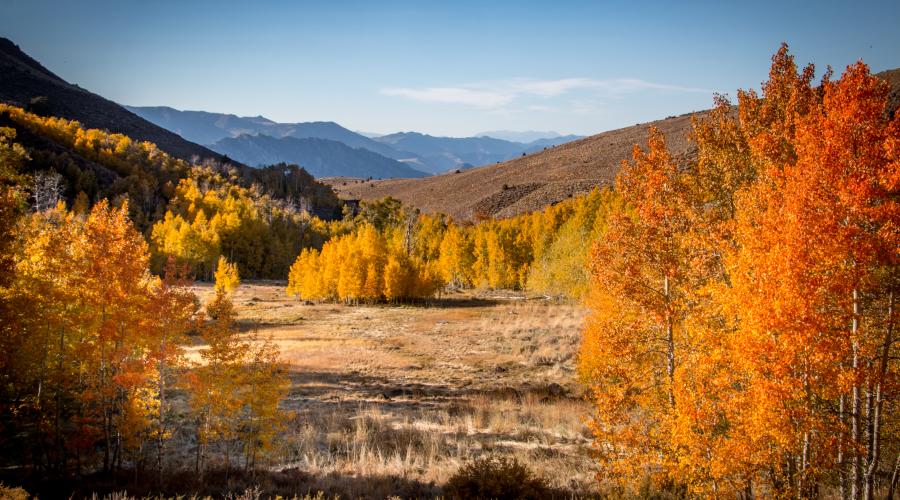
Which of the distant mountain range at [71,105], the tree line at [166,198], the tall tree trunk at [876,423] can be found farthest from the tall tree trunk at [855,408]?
the distant mountain range at [71,105]

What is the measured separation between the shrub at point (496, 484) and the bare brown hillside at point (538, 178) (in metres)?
103

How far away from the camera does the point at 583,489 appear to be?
13.5 m

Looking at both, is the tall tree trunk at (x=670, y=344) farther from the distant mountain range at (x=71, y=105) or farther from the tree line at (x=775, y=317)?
the distant mountain range at (x=71, y=105)

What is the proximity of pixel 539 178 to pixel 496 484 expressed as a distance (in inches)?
5033

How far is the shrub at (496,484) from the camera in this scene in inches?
490

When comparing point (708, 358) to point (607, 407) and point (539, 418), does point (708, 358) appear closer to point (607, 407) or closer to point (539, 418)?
point (607, 407)

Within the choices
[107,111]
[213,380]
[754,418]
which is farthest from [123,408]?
[107,111]

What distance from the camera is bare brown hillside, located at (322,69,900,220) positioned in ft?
384

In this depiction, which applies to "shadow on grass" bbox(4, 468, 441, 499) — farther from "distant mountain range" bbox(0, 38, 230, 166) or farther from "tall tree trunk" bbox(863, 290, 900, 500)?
"distant mountain range" bbox(0, 38, 230, 166)

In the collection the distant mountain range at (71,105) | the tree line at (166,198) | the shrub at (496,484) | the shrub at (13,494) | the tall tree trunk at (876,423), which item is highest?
the distant mountain range at (71,105)

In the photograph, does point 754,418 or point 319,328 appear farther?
point 319,328

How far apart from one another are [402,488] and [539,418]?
29.1 ft

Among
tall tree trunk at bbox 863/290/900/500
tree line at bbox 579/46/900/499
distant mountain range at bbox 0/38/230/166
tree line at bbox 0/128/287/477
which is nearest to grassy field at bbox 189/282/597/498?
tree line at bbox 0/128/287/477

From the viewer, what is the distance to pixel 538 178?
136 metres
